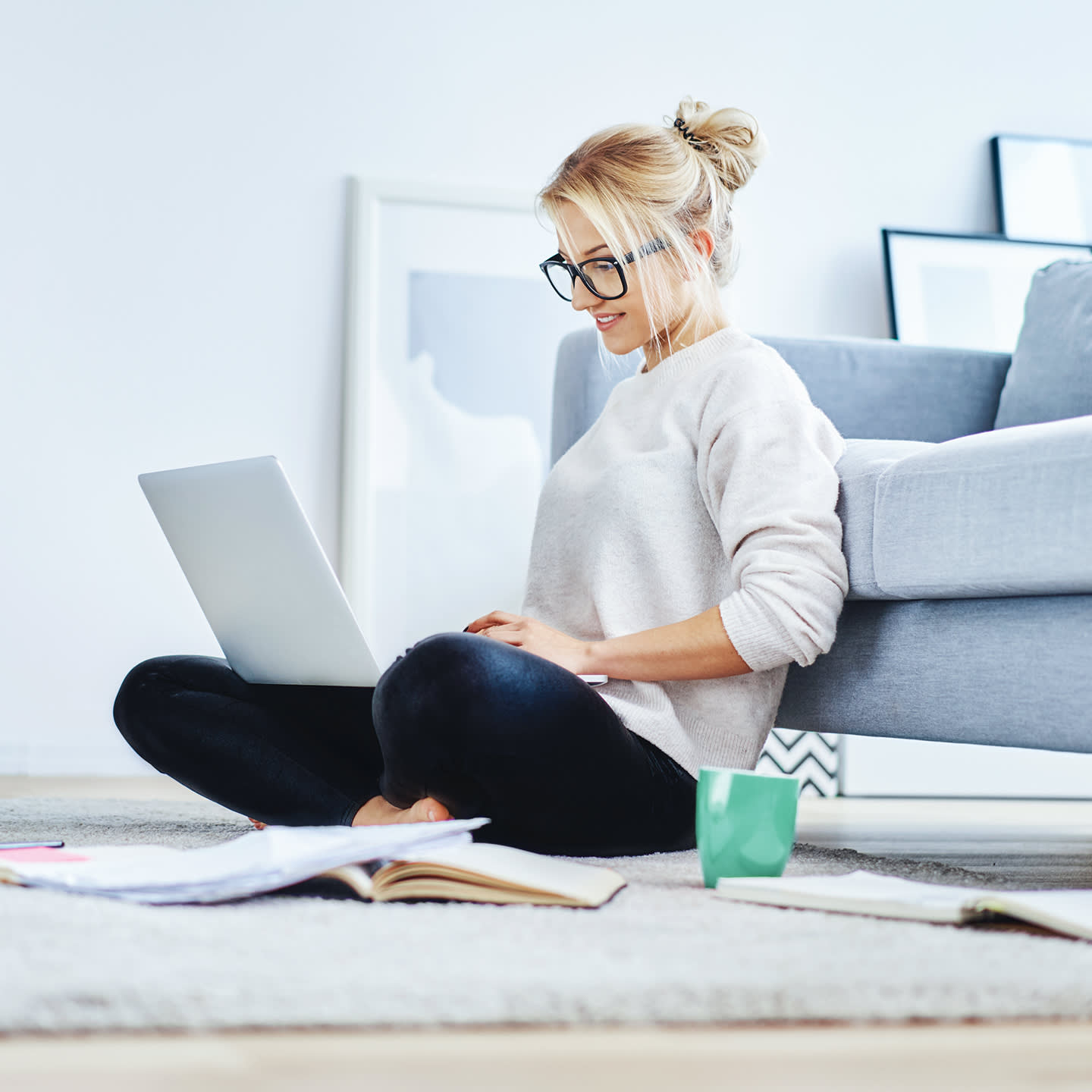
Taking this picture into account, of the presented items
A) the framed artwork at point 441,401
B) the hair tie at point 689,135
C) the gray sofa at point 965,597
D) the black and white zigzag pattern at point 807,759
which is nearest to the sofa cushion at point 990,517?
the gray sofa at point 965,597

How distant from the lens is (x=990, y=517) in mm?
1116

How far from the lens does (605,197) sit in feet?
4.64


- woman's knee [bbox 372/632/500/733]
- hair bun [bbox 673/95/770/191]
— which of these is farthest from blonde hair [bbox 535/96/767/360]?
woman's knee [bbox 372/632/500/733]

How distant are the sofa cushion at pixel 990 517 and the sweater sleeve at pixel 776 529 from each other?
0.06 m

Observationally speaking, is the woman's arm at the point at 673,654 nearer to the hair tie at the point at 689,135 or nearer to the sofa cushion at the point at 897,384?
the hair tie at the point at 689,135

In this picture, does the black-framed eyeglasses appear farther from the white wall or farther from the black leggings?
the white wall

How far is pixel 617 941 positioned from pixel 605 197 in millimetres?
905

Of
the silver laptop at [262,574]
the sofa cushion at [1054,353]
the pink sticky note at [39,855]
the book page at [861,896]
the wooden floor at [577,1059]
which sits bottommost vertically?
the book page at [861,896]

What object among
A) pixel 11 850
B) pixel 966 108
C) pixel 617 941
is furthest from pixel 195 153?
pixel 617 941

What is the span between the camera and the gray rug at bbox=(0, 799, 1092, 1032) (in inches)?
24.1

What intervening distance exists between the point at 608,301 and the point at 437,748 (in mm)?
579

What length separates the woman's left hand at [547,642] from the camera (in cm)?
125

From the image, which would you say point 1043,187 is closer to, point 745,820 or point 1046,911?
point 745,820

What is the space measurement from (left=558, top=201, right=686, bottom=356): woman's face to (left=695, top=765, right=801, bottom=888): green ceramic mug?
0.60m
